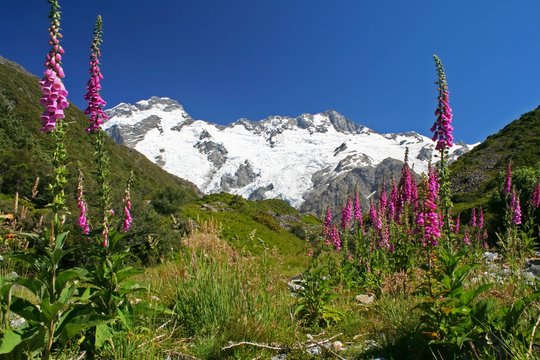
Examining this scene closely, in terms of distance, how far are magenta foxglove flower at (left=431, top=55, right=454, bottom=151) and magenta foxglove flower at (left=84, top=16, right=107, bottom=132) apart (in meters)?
5.79

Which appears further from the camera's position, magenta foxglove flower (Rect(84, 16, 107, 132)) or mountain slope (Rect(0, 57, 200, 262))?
mountain slope (Rect(0, 57, 200, 262))

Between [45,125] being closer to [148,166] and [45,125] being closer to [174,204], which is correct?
[174,204]

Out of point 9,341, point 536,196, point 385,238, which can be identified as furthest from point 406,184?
point 536,196

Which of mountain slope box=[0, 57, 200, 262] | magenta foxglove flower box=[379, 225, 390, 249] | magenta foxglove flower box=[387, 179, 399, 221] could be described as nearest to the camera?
magenta foxglove flower box=[387, 179, 399, 221]

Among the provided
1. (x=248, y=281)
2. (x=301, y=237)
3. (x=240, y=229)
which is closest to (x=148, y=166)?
(x=301, y=237)

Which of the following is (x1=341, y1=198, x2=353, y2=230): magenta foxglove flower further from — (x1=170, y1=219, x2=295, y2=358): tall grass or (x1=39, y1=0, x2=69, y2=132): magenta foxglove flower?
(x1=39, y1=0, x2=69, y2=132): magenta foxglove flower

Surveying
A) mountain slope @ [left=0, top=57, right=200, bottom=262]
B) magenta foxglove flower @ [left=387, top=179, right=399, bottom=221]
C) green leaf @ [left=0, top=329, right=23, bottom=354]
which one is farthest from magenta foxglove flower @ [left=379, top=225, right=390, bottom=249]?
green leaf @ [left=0, top=329, right=23, bottom=354]

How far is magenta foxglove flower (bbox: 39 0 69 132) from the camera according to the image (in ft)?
14.5

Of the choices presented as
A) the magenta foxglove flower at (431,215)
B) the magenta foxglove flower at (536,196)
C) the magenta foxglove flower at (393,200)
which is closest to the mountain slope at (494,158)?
the magenta foxglove flower at (536,196)

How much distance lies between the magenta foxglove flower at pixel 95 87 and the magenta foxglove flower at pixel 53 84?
1.11 m

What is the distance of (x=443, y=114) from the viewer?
6754mm

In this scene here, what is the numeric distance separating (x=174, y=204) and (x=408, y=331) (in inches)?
1216

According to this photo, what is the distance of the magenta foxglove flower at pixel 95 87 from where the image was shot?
228 inches

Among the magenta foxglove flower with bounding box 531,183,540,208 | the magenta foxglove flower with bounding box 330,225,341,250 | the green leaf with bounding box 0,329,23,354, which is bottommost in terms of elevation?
the green leaf with bounding box 0,329,23,354
